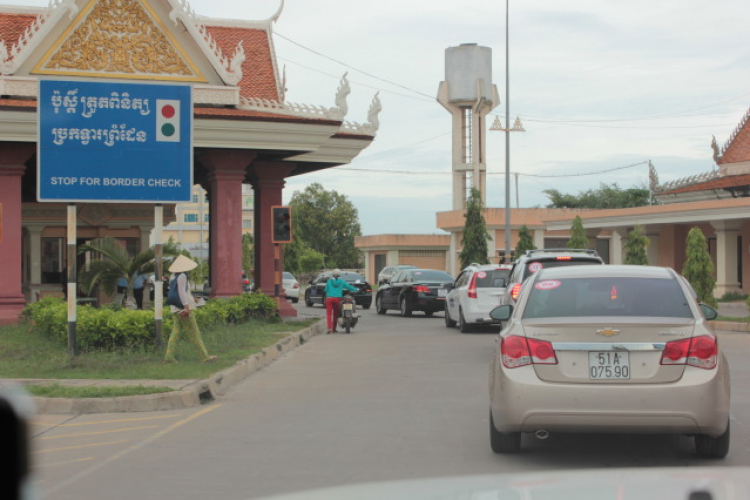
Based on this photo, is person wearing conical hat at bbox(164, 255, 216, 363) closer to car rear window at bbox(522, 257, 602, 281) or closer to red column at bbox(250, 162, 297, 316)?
car rear window at bbox(522, 257, 602, 281)

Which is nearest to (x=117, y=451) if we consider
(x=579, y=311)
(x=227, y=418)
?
(x=227, y=418)

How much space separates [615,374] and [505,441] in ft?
3.87

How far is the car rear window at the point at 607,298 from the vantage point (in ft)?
26.2

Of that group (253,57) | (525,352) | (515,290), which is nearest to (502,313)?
(525,352)

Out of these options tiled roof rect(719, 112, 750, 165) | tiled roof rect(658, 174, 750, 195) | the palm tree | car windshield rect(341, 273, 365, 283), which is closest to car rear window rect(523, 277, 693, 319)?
the palm tree

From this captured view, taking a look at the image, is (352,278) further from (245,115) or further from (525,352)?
(525,352)

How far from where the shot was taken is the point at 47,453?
8.58m

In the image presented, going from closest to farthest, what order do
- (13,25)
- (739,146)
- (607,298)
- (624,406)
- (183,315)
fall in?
1. (624,406)
2. (607,298)
3. (183,315)
4. (13,25)
5. (739,146)

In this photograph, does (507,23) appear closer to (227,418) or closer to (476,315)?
(476,315)

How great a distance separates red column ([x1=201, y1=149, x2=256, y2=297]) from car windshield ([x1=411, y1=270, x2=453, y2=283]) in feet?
25.1

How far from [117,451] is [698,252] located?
22383 millimetres

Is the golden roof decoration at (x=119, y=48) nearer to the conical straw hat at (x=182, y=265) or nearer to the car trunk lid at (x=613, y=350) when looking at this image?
the conical straw hat at (x=182, y=265)

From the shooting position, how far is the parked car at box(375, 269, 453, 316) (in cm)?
2980

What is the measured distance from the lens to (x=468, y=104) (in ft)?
210
